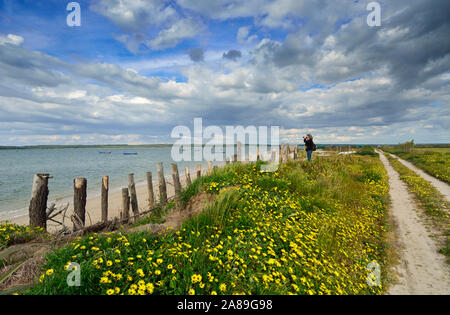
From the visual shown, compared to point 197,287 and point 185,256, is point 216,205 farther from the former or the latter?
point 197,287

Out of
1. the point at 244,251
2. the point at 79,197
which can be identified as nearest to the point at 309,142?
the point at 244,251

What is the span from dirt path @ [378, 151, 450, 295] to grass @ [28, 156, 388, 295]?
484mm

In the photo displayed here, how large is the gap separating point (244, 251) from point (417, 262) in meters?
4.90

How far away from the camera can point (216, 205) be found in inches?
221

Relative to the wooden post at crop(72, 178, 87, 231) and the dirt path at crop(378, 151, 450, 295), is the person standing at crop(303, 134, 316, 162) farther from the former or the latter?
the wooden post at crop(72, 178, 87, 231)

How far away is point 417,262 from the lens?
5152mm

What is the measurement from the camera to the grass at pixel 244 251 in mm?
2861

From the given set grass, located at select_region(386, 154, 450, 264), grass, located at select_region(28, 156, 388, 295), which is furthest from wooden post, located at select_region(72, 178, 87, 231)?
grass, located at select_region(386, 154, 450, 264)

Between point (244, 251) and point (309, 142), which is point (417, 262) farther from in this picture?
point (309, 142)

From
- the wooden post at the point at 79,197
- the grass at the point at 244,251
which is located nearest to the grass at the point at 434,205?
the grass at the point at 244,251

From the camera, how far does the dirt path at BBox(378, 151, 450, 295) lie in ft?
13.9

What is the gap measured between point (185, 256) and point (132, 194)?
5.96 m
